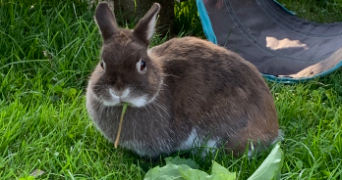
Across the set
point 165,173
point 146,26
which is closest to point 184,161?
point 165,173

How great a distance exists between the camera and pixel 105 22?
2.48m

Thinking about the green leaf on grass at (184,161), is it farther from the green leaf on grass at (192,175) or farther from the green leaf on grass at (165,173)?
the green leaf on grass at (192,175)

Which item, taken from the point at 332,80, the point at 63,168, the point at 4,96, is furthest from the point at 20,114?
the point at 332,80

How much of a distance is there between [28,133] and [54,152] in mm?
289

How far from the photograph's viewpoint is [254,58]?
422 centimetres

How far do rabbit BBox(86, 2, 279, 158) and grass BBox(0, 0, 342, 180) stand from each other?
13cm

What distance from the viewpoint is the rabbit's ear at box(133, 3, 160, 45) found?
2.46 meters

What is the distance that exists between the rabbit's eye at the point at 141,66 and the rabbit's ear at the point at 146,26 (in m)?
0.16

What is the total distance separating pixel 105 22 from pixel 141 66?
1.06ft

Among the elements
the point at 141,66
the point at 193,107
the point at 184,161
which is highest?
the point at 141,66

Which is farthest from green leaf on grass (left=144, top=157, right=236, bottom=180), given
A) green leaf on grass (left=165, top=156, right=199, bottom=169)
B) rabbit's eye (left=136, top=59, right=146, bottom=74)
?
rabbit's eye (left=136, top=59, right=146, bottom=74)

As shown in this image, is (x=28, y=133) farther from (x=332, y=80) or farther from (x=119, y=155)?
(x=332, y=80)

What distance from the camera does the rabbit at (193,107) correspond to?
2635 millimetres

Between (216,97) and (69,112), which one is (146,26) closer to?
(216,97)
